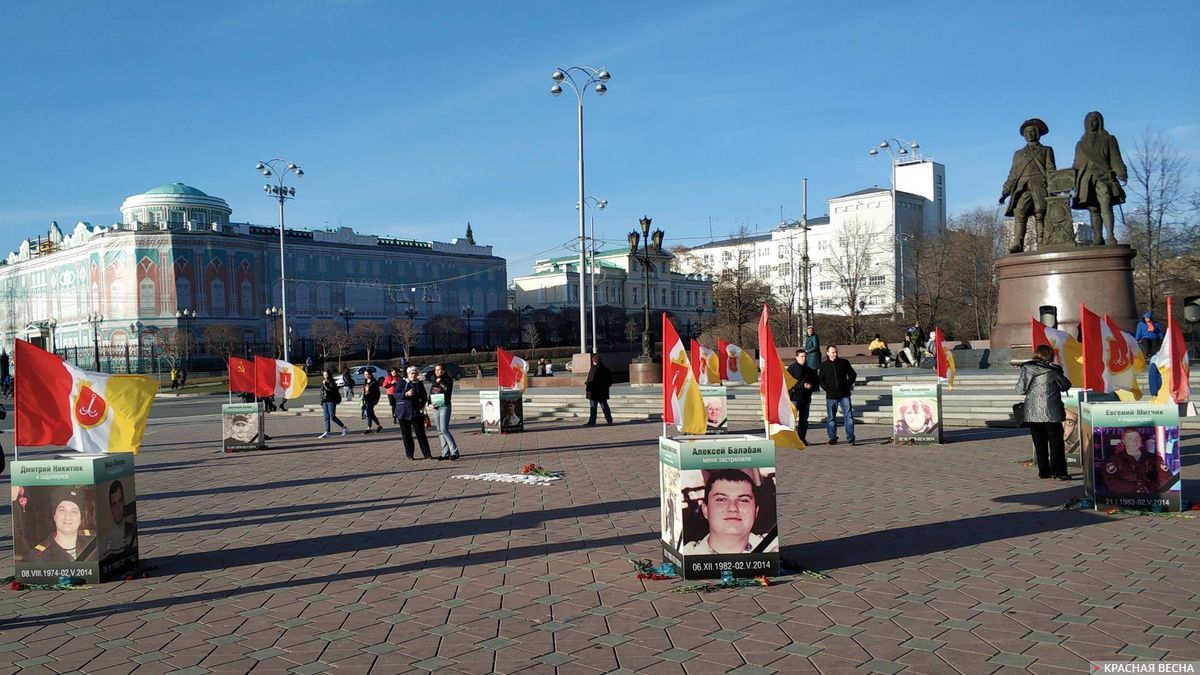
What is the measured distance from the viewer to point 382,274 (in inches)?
3447

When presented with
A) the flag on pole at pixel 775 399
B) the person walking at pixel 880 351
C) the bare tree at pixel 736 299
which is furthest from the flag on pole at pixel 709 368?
the bare tree at pixel 736 299

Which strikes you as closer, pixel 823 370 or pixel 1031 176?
pixel 823 370

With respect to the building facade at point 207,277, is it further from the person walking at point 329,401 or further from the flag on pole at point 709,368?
the flag on pole at point 709,368

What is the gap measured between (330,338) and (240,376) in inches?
2008

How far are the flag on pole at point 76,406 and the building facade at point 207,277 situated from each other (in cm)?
6663

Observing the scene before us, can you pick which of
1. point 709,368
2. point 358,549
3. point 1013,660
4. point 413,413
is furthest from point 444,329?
point 1013,660

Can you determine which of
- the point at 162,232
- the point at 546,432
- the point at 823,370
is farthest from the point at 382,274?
the point at 823,370

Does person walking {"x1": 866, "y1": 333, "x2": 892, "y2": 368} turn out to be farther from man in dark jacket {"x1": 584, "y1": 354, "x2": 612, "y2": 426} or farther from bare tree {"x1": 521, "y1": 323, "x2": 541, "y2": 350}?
bare tree {"x1": 521, "y1": 323, "x2": 541, "y2": 350}

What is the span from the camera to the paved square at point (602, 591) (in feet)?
17.4

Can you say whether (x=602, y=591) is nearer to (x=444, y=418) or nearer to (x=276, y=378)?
(x=444, y=418)

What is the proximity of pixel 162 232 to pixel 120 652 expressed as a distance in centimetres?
7702

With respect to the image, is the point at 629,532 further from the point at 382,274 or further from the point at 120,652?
the point at 382,274

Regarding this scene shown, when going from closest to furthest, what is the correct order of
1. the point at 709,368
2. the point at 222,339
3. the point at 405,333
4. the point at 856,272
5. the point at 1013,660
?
1. the point at 1013,660
2. the point at 709,368
3. the point at 856,272
4. the point at 222,339
5. the point at 405,333

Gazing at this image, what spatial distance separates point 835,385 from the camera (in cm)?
1605
